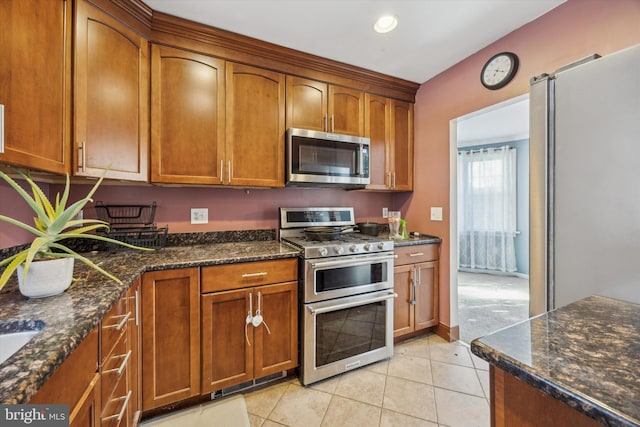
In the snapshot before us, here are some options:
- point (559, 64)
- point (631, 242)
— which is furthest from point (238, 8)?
point (631, 242)

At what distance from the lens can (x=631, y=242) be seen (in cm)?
79

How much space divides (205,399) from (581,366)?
6.10 ft

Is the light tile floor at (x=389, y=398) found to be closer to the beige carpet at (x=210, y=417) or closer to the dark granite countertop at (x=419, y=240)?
the beige carpet at (x=210, y=417)

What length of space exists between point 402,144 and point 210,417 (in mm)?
2604

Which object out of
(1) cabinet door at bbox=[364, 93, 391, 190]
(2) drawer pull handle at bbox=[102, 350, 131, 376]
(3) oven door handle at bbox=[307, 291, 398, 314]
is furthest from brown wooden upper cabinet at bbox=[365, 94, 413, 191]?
(2) drawer pull handle at bbox=[102, 350, 131, 376]

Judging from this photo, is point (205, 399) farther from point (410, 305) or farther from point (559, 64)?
point (559, 64)

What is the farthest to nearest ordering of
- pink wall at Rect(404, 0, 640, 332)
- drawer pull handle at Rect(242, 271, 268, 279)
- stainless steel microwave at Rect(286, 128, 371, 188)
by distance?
stainless steel microwave at Rect(286, 128, 371, 188) → drawer pull handle at Rect(242, 271, 268, 279) → pink wall at Rect(404, 0, 640, 332)

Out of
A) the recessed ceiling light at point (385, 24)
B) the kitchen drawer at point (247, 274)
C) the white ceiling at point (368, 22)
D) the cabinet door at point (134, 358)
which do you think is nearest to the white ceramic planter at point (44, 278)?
the cabinet door at point (134, 358)

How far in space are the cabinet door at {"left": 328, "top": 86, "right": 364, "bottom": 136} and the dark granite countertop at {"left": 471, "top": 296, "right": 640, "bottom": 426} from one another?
74.0 inches

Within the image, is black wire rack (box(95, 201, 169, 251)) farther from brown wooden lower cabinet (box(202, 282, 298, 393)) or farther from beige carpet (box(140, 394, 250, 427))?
beige carpet (box(140, 394, 250, 427))

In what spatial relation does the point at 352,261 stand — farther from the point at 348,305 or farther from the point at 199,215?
the point at 199,215

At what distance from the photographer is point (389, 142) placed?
248cm

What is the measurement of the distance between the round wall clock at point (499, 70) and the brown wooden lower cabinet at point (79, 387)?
8.73 ft

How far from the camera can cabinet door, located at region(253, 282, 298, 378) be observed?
1640 mm
